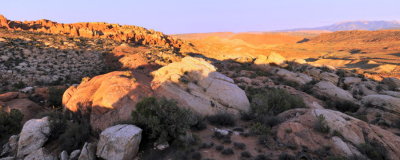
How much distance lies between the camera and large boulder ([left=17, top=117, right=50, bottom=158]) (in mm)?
6502

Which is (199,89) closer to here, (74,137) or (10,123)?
(74,137)

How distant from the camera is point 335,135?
7.18 meters

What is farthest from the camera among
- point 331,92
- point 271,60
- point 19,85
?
point 271,60

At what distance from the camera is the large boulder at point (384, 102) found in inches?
474

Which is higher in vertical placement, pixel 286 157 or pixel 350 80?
pixel 286 157

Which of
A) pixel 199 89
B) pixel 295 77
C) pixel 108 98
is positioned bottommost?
pixel 295 77

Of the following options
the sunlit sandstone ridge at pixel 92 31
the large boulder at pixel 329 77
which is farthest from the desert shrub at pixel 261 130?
the sunlit sandstone ridge at pixel 92 31

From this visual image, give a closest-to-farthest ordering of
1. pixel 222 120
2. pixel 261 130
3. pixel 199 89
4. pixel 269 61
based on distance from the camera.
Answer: pixel 261 130, pixel 222 120, pixel 199 89, pixel 269 61

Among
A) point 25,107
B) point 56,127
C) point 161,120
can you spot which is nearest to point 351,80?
point 161,120

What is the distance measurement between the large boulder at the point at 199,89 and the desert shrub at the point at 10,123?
5.67 m

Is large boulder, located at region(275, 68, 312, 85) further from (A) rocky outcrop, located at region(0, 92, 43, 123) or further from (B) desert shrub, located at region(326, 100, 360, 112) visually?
(A) rocky outcrop, located at region(0, 92, 43, 123)

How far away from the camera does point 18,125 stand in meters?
8.15

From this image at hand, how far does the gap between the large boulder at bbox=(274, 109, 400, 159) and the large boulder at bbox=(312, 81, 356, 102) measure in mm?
8487

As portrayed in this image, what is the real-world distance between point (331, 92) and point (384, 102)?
3.75 m
